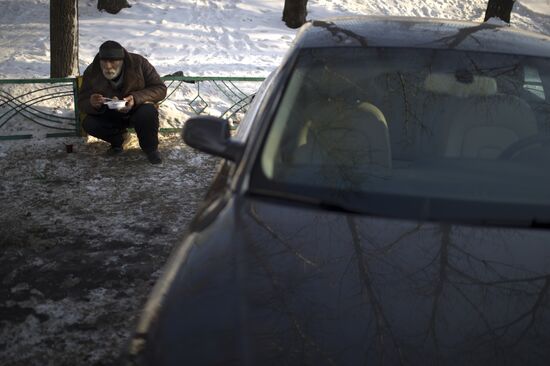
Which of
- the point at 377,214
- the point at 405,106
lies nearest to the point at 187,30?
the point at 405,106

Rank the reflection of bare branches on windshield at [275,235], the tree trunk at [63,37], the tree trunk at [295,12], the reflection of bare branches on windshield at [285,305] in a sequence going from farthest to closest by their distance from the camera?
the tree trunk at [295,12]
the tree trunk at [63,37]
the reflection of bare branches on windshield at [275,235]
the reflection of bare branches on windshield at [285,305]

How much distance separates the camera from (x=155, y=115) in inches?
223

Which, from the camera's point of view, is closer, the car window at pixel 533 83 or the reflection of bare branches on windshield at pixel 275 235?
the reflection of bare branches on windshield at pixel 275 235

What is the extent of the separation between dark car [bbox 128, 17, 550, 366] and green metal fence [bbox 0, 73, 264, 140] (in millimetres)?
4108

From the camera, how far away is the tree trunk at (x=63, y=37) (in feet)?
23.9

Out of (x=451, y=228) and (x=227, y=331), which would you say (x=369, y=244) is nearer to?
(x=451, y=228)

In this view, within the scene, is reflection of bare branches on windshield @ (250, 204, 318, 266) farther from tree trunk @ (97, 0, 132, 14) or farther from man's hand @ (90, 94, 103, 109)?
tree trunk @ (97, 0, 132, 14)

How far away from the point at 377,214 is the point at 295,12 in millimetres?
11431

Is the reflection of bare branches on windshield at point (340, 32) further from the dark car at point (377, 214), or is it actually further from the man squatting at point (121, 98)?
the man squatting at point (121, 98)

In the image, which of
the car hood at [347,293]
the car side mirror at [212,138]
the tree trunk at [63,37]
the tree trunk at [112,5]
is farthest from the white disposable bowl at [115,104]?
the tree trunk at [112,5]

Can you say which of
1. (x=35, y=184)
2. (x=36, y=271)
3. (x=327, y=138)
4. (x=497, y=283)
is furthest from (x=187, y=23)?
(x=497, y=283)

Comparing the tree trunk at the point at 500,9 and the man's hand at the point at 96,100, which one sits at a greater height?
the tree trunk at the point at 500,9

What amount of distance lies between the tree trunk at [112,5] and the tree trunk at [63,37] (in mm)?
6106

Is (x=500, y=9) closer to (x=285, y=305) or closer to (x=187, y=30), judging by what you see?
(x=187, y=30)
